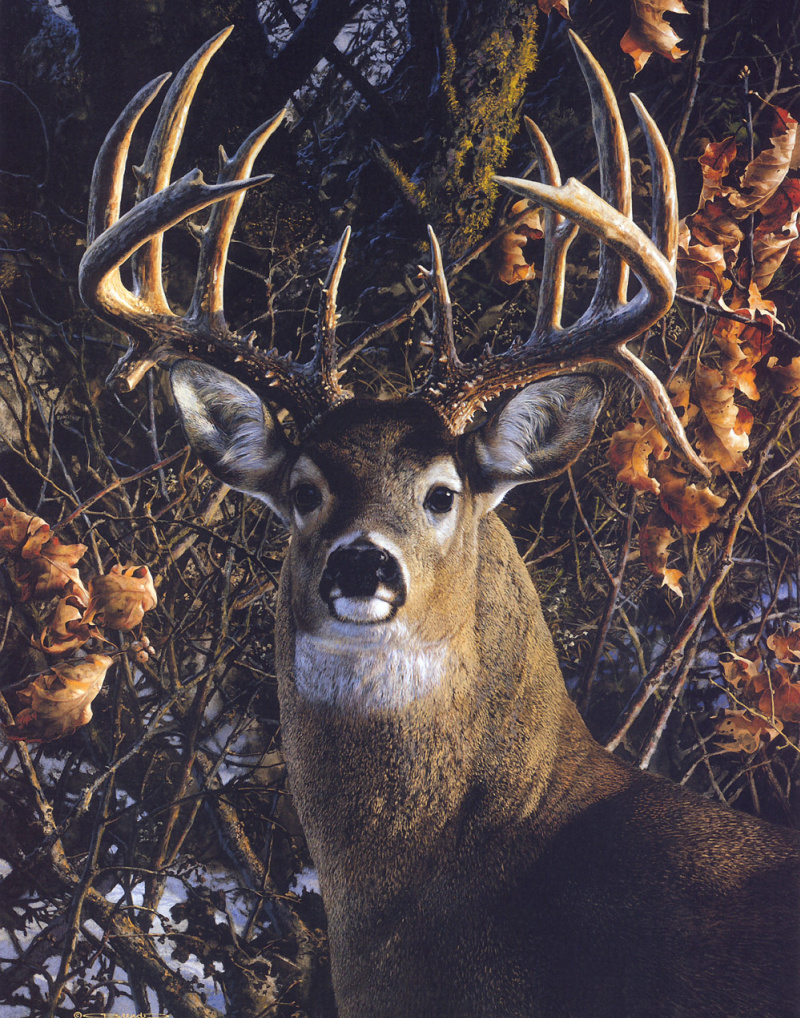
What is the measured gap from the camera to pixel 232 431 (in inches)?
54.8

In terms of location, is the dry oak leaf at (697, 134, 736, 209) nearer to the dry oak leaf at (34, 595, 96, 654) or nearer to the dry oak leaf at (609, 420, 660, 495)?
the dry oak leaf at (609, 420, 660, 495)

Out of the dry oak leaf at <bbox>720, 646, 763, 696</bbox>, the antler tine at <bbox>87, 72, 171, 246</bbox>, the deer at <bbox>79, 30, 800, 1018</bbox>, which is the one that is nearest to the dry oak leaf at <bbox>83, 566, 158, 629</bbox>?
the deer at <bbox>79, 30, 800, 1018</bbox>

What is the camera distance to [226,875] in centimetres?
143

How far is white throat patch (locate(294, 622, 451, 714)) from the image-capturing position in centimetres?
130

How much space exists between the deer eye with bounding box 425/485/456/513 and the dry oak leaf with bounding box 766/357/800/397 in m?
0.76

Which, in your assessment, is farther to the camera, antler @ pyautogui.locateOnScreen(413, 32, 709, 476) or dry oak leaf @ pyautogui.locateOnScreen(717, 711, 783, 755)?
dry oak leaf @ pyautogui.locateOnScreen(717, 711, 783, 755)

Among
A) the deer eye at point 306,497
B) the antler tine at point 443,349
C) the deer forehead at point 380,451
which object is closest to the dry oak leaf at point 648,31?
the antler tine at point 443,349

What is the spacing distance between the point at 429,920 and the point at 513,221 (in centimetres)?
130

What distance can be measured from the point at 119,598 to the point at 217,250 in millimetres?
675

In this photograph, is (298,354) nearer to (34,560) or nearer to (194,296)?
(194,296)

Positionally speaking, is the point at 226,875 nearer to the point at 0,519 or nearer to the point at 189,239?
the point at 0,519

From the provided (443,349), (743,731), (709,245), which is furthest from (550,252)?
(743,731)

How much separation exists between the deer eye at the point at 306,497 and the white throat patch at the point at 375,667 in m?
0.22
